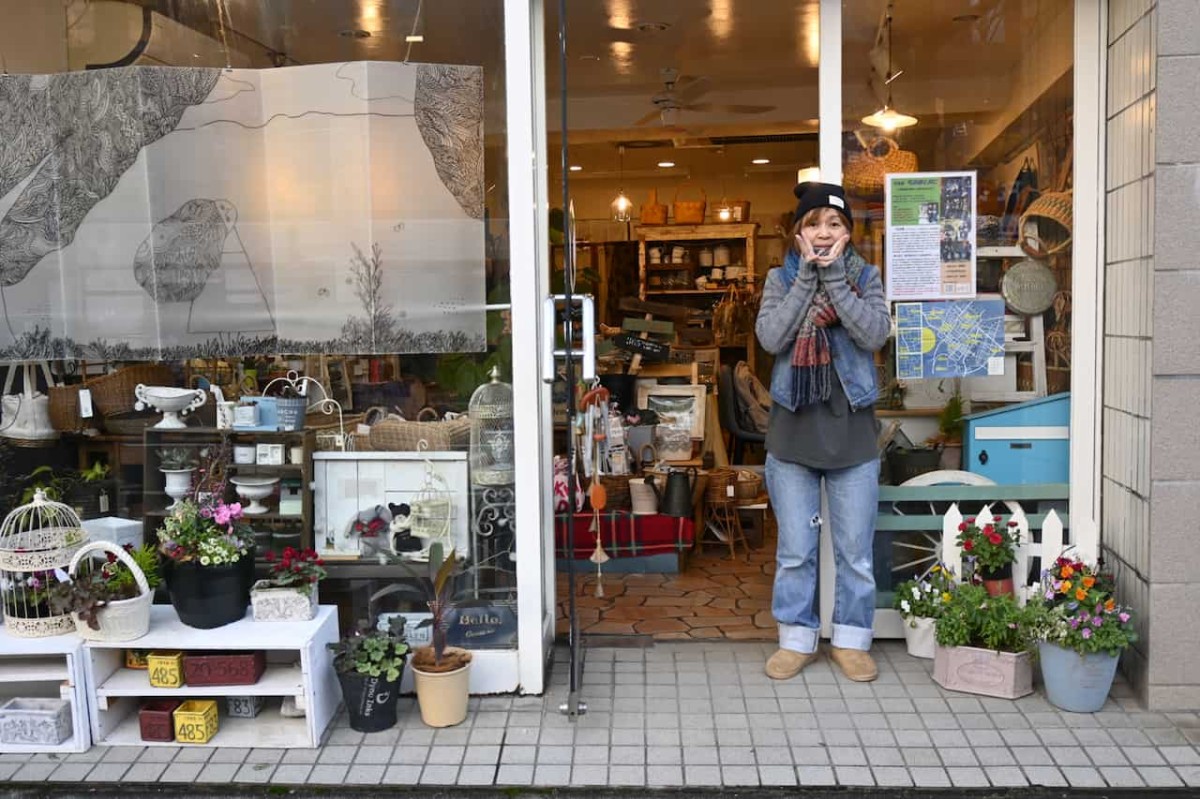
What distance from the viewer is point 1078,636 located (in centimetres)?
357

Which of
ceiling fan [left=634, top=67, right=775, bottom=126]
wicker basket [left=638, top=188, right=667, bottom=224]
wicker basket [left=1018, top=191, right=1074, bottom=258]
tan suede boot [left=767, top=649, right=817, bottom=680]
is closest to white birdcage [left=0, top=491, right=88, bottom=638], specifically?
tan suede boot [left=767, top=649, right=817, bottom=680]

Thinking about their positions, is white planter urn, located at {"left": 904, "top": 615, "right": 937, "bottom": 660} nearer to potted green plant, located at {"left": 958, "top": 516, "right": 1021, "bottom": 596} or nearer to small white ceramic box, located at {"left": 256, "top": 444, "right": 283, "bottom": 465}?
potted green plant, located at {"left": 958, "top": 516, "right": 1021, "bottom": 596}

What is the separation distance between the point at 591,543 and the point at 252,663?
2221 mm

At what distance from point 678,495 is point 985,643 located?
200 cm

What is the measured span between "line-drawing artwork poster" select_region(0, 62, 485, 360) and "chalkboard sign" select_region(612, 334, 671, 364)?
2.81 metres

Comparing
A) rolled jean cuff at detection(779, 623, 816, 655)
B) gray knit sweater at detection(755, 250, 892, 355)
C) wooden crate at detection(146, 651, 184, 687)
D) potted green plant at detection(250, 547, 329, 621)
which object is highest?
gray knit sweater at detection(755, 250, 892, 355)

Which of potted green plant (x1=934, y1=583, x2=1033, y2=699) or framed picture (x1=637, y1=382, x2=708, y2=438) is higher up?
framed picture (x1=637, y1=382, x2=708, y2=438)

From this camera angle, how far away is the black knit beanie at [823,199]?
376cm

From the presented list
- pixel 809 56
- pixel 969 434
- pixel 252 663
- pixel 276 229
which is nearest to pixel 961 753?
pixel 969 434

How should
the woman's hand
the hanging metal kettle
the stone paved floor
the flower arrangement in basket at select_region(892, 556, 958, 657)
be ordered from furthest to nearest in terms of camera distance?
the hanging metal kettle
the stone paved floor
the flower arrangement in basket at select_region(892, 556, 958, 657)
the woman's hand

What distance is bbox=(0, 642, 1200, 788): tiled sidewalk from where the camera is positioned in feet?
10.8

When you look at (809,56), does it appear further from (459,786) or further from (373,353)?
(459,786)

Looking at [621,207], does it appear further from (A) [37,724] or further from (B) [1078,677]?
(A) [37,724]

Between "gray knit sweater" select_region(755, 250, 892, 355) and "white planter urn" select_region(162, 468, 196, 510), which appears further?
"white planter urn" select_region(162, 468, 196, 510)
